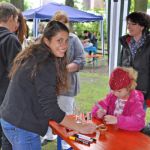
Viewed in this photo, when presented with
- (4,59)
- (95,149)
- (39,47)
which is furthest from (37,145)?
(4,59)

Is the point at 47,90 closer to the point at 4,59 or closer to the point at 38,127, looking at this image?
the point at 38,127

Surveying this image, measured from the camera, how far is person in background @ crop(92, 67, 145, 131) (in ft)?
8.37

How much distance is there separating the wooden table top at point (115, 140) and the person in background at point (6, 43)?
2.03ft

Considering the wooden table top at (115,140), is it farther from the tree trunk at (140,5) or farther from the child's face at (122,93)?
the tree trunk at (140,5)

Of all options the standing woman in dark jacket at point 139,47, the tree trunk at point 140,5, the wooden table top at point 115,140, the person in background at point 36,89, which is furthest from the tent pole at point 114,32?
the tree trunk at point 140,5

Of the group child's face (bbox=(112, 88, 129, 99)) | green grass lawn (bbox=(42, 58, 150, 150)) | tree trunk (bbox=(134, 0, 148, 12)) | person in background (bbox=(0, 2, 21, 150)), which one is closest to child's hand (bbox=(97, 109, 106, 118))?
child's face (bbox=(112, 88, 129, 99))

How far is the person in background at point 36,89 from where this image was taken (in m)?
1.96

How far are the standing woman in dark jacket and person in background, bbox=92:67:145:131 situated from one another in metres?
0.82

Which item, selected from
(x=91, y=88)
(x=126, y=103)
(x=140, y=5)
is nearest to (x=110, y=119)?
(x=126, y=103)

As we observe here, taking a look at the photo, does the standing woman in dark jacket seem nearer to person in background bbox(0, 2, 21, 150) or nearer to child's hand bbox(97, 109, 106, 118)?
child's hand bbox(97, 109, 106, 118)

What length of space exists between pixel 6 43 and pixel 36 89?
0.93 meters

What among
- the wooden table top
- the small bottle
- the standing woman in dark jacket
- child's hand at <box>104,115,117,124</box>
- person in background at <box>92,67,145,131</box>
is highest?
the standing woman in dark jacket

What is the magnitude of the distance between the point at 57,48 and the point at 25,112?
41 cm

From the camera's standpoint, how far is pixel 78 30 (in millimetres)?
23406
